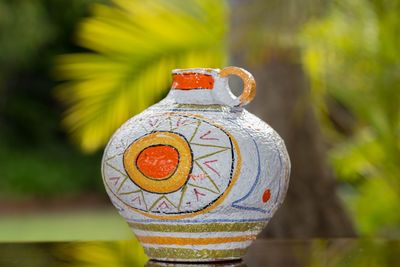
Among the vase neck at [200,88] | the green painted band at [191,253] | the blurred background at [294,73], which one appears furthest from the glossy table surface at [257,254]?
the blurred background at [294,73]

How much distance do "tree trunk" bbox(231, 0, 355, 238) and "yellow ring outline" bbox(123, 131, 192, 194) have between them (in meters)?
1.77

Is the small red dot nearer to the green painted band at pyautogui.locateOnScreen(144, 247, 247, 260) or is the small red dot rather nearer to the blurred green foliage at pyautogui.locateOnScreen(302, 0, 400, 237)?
the green painted band at pyautogui.locateOnScreen(144, 247, 247, 260)

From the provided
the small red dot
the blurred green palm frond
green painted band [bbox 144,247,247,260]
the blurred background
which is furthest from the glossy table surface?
the blurred green palm frond

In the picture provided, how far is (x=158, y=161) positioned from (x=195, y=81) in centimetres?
15

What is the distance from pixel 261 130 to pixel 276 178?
72mm

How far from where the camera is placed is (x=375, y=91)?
3.66 meters

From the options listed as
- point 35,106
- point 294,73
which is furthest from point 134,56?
point 35,106

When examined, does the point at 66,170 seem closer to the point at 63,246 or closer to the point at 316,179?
the point at 316,179

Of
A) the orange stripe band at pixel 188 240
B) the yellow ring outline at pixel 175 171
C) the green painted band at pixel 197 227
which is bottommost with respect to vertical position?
the orange stripe band at pixel 188 240

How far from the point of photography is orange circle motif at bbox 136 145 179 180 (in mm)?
1292

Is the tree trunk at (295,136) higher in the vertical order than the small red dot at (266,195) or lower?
lower

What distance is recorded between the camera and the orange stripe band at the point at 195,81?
1377 mm

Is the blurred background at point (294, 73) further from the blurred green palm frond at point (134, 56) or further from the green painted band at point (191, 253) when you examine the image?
the green painted band at point (191, 253)

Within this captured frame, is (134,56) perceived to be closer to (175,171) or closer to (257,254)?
(257,254)
